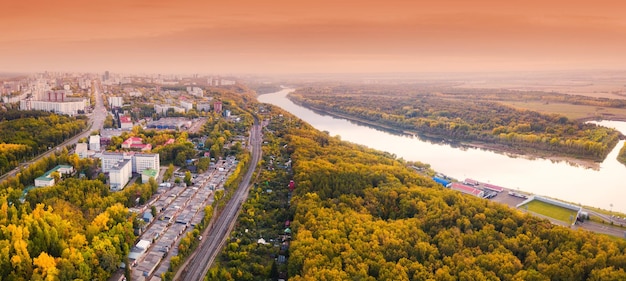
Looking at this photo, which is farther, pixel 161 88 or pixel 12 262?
pixel 161 88

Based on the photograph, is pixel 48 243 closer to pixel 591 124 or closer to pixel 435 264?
pixel 435 264

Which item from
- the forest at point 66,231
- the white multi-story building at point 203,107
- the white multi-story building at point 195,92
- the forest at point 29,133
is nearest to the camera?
the forest at point 66,231

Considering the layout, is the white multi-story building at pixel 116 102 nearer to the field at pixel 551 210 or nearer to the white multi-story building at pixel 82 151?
the white multi-story building at pixel 82 151

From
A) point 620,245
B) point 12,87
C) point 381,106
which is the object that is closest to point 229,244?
point 620,245

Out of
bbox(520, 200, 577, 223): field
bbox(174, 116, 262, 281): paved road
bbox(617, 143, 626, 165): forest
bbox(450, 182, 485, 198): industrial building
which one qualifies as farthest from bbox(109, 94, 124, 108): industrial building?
bbox(617, 143, 626, 165): forest

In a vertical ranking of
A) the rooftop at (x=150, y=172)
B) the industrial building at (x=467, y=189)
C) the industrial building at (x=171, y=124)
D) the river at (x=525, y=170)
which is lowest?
the river at (x=525, y=170)

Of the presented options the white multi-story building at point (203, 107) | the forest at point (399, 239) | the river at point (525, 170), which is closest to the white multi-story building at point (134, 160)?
the forest at point (399, 239)
